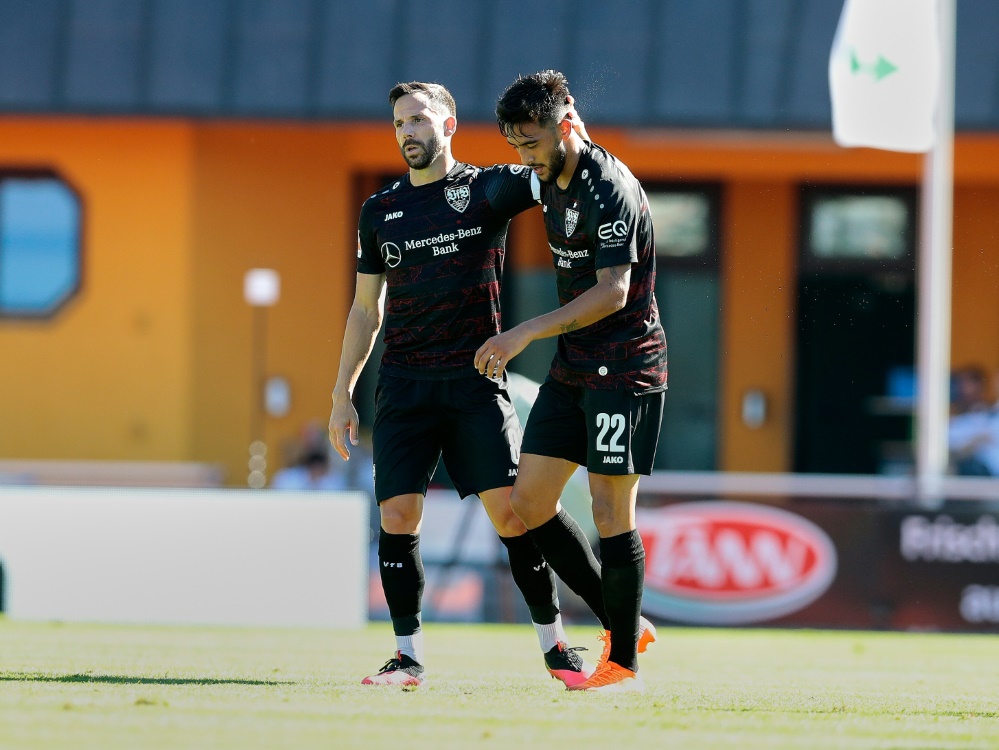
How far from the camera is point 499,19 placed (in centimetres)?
1180

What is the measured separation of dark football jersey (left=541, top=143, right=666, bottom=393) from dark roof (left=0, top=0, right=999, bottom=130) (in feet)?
22.3

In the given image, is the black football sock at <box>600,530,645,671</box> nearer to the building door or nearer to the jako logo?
the jako logo

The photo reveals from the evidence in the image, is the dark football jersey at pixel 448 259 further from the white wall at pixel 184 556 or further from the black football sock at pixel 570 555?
the white wall at pixel 184 556

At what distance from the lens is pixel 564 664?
526cm

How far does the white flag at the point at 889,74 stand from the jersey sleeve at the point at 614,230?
587cm

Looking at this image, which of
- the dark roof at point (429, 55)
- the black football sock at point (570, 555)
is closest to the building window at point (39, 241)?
the dark roof at point (429, 55)

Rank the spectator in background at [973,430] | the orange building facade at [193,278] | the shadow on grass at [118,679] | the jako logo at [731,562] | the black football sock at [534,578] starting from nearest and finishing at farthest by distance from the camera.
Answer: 1. the shadow on grass at [118,679]
2. the black football sock at [534,578]
3. the jako logo at [731,562]
4. the spectator in background at [973,430]
5. the orange building facade at [193,278]

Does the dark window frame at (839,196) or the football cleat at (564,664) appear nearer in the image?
the football cleat at (564,664)

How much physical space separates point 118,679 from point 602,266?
7.22 ft

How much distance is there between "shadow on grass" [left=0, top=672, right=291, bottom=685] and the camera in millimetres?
5047

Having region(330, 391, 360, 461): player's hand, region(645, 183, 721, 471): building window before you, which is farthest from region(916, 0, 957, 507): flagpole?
region(330, 391, 360, 461): player's hand

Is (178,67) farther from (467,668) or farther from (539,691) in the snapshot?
(539,691)

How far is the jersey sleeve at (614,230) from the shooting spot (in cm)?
482

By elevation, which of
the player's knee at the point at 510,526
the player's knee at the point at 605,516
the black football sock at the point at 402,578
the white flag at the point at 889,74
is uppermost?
the white flag at the point at 889,74
